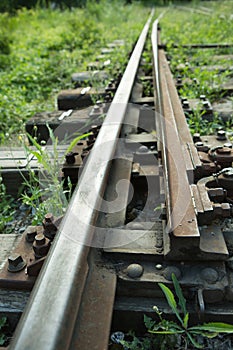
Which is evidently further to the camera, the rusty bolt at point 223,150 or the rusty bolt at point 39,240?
the rusty bolt at point 223,150

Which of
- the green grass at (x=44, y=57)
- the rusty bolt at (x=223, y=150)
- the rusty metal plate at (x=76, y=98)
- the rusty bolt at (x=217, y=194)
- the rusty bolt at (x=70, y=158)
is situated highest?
the green grass at (x=44, y=57)

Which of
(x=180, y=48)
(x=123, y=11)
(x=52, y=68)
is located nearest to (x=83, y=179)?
(x=52, y=68)

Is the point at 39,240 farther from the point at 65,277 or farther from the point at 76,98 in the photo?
the point at 76,98

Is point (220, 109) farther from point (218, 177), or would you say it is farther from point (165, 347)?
point (165, 347)

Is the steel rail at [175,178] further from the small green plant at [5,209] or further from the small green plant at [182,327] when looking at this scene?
the small green plant at [5,209]

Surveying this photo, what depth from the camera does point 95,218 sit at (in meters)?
1.43

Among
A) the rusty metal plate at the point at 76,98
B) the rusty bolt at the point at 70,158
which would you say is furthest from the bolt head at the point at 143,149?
the rusty metal plate at the point at 76,98

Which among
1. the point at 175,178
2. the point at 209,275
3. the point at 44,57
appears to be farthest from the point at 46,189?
the point at 44,57

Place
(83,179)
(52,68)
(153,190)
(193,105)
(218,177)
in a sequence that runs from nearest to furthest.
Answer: (83,179) < (218,177) < (153,190) < (193,105) < (52,68)

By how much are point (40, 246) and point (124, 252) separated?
281 mm

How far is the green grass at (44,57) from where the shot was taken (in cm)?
402

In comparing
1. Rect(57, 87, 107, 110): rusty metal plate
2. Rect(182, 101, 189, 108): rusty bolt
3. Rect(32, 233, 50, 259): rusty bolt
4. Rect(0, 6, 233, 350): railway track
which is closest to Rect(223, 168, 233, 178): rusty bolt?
Rect(0, 6, 233, 350): railway track

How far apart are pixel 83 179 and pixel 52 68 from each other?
13.5ft

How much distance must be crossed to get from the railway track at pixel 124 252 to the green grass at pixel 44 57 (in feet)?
3.77
